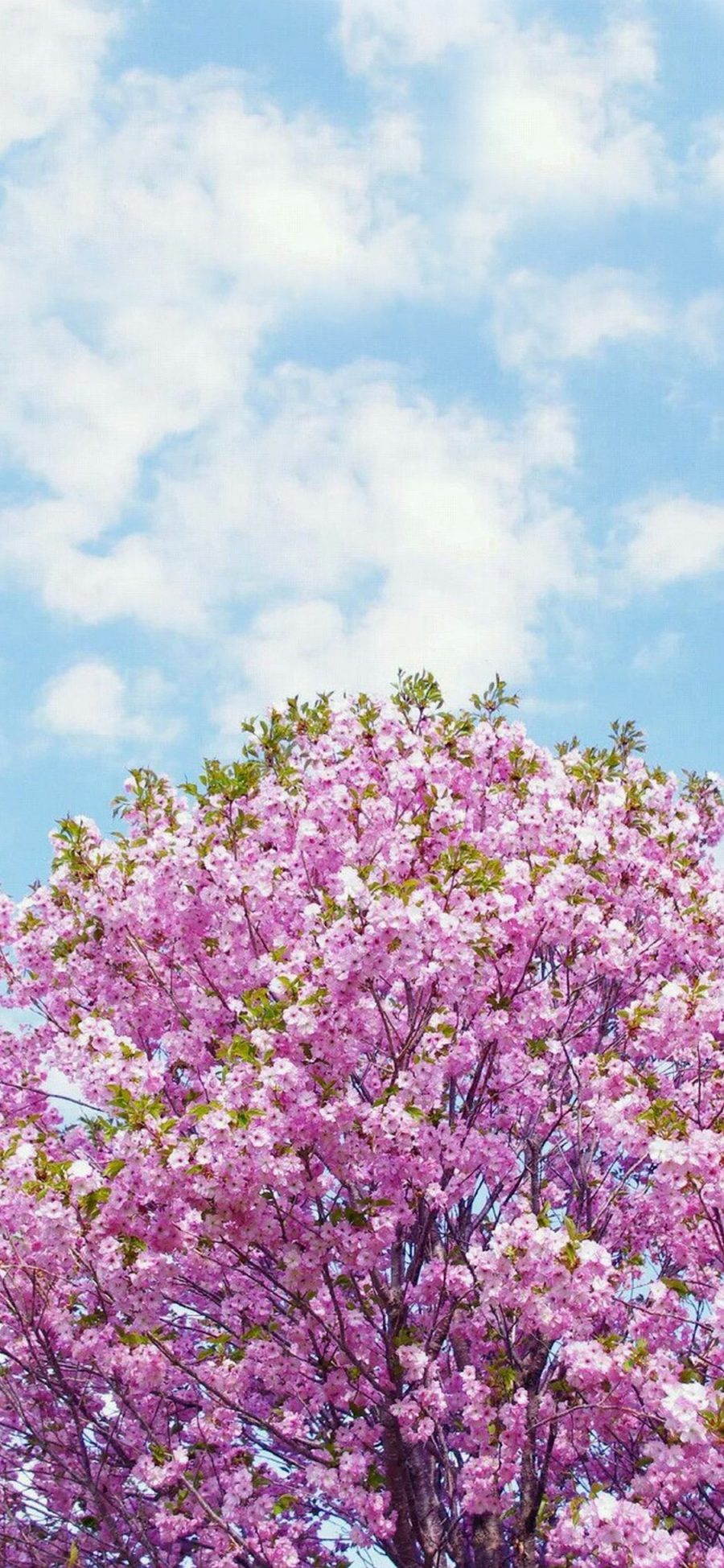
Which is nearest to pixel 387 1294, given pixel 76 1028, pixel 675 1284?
pixel 675 1284

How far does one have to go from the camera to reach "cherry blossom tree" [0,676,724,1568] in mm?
7465

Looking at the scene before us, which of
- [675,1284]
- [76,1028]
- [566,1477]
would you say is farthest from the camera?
[566,1477]

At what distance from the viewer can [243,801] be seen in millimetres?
10484

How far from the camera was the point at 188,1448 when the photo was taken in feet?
28.5

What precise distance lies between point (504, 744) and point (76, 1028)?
4.97 meters

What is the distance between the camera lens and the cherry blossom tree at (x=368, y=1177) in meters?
7.46

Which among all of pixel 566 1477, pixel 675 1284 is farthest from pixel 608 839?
pixel 566 1477

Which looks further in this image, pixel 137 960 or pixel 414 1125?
pixel 137 960

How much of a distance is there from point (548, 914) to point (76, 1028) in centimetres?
328

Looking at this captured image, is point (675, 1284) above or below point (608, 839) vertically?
below

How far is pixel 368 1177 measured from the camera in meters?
8.16

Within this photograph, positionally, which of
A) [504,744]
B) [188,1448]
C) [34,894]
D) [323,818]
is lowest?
[188,1448]

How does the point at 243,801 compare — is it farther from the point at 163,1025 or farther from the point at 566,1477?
the point at 566,1477

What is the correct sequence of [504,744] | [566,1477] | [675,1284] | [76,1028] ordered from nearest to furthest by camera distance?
[675,1284] → [76,1028] → [566,1477] → [504,744]
